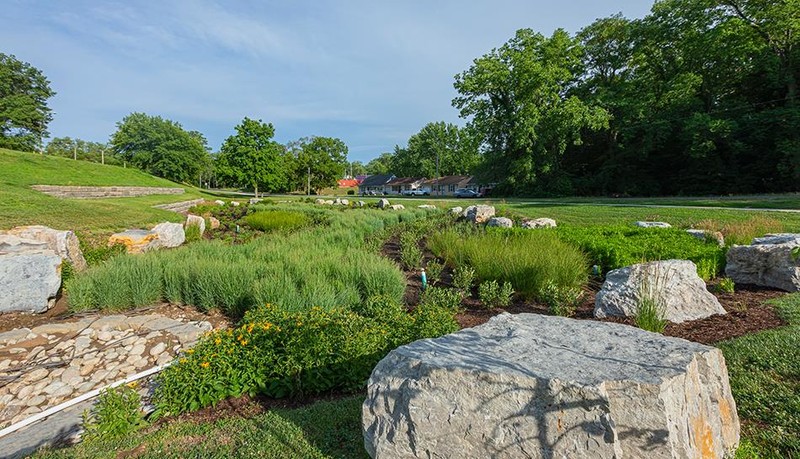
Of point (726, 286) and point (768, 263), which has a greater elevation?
point (768, 263)

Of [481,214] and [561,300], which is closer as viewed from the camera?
[561,300]

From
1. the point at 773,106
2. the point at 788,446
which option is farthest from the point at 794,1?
the point at 788,446

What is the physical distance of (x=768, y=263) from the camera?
16.3 feet

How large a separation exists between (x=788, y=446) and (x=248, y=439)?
311 cm

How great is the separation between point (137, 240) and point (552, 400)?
31.7 ft

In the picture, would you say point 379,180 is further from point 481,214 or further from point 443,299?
point 443,299

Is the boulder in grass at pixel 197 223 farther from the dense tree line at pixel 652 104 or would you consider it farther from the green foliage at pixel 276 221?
the dense tree line at pixel 652 104

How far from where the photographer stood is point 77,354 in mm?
3955

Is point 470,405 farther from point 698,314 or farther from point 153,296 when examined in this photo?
point 153,296

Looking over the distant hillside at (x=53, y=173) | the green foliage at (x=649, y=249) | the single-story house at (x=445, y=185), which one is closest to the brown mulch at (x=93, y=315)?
the green foliage at (x=649, y=249)

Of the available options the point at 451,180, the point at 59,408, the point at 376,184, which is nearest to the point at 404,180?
the point at 376,184

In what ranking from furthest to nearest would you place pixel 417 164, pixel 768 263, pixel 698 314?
pixel 417 164 → pixel 768 263 → pixel 698 314

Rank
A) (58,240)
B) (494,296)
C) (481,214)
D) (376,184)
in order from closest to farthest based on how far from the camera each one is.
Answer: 1. (494,296)
2. (58,240)
3. (481,214)
4. (376,184)

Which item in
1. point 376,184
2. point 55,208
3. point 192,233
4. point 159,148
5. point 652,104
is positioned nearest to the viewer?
point 55,208
